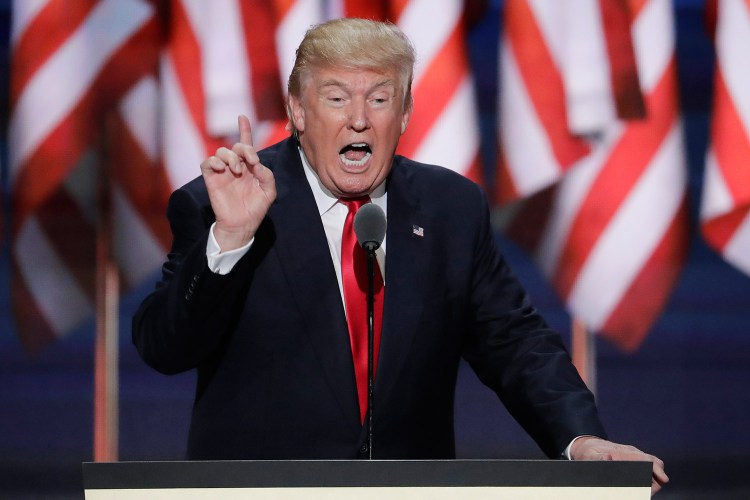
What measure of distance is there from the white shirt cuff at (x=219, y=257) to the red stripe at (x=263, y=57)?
208 centimetres

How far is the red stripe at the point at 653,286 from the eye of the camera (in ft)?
12.1

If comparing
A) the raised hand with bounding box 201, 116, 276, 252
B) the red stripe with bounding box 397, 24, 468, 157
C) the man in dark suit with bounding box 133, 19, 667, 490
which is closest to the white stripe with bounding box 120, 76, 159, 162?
the red stripe with bounding box 397, 24, 468, 157

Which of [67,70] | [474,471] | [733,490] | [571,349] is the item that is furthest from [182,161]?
[474,471]

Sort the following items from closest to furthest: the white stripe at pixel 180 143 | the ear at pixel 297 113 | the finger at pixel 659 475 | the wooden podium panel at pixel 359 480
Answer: the wooden podium panel at pixel 359 480, the finger at pixel 659 475, the ear at pixel 297 113, the white stripe at pixel 180 143

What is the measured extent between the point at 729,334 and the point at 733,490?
585 mm

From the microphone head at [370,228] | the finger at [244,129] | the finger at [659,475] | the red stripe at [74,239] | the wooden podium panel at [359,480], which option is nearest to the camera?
the wooden podium panel at [359,480]

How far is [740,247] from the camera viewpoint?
3.70 meters

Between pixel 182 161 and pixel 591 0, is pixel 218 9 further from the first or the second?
pixel 591 0

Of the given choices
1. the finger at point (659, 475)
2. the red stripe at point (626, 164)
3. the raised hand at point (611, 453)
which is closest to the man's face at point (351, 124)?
the raised hand at point (611, 453)

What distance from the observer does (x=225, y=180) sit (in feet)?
5.14

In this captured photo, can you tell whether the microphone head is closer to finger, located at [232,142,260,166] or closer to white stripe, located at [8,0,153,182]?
finger, located at [232,142,260,166]

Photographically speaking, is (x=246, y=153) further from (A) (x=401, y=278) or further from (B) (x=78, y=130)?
(B) (x=78, y=130)

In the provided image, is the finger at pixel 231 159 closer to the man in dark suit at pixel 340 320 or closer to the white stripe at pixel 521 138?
the man in dark suit at pixel 340 320

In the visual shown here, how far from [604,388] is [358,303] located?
93.7 inches
